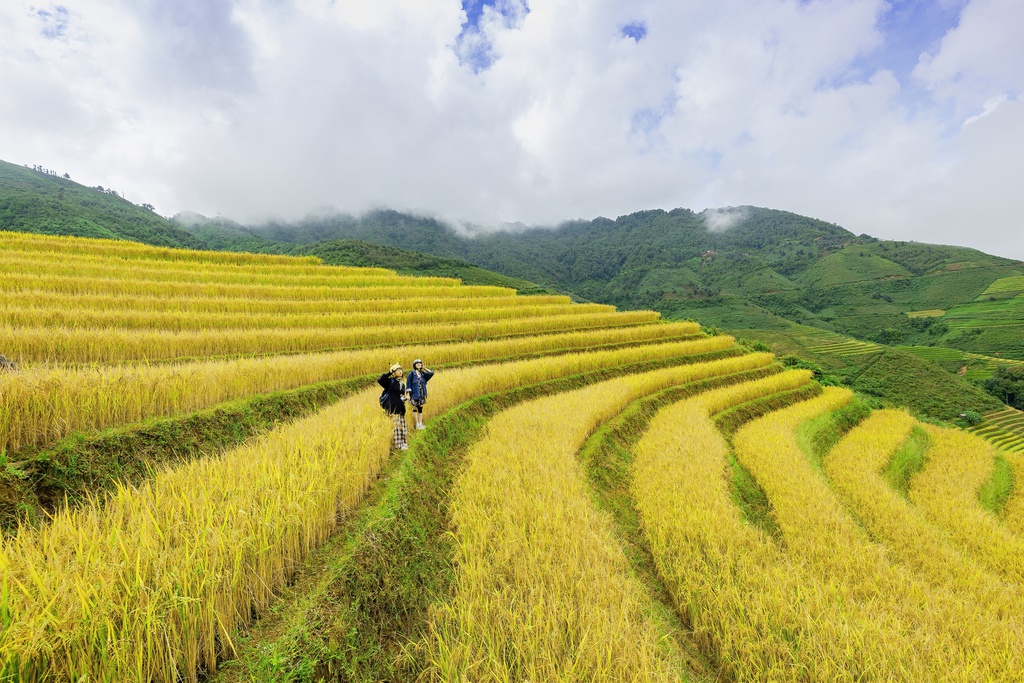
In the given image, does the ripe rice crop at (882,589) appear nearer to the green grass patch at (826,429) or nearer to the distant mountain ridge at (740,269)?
the green grass patch at (826,429)

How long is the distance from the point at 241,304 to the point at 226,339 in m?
5.34

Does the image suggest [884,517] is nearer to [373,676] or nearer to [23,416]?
[373,676]

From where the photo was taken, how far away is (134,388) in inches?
216

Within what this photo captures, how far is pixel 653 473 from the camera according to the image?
785 centimetres

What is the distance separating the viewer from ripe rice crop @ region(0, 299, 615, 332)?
9477 millimetres

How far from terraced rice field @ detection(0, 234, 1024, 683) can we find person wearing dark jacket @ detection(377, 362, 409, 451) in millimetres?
178

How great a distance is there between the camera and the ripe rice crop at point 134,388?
412 centimetres

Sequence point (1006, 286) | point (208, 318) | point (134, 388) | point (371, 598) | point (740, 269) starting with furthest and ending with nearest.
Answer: point (740, 269) → point (1006, 286) → point (208, 318) → point (134, 388) → point (371, 598)

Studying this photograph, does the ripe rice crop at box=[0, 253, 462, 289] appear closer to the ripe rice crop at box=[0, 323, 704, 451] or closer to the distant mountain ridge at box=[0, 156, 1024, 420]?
the ripe rice crop at box=[0, 323, 704, 451]

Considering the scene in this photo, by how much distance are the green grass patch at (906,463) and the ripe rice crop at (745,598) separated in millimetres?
10069

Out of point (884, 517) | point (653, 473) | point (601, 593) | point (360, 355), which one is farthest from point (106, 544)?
point (884, 517)

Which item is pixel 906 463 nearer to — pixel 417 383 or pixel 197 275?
pixel 417 383

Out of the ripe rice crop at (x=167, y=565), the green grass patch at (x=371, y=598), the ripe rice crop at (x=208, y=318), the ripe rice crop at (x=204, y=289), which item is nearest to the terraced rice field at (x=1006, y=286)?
the ripe rice crop at (x=204, y=289)

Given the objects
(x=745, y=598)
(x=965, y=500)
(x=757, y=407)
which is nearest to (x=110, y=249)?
(x=745, y=598)
